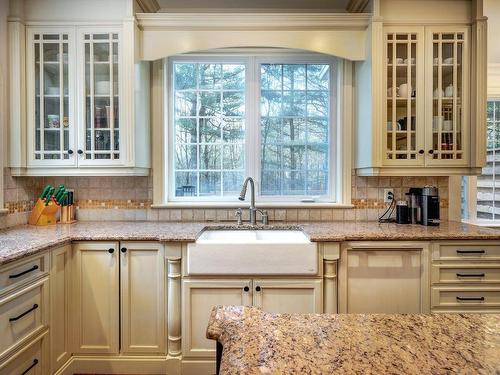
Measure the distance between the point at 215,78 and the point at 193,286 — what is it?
1687 mm

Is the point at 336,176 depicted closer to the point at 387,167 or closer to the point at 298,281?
the point at 387,167

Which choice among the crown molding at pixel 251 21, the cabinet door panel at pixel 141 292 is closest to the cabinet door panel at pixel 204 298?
the cabinet door panel at pixel 141 292

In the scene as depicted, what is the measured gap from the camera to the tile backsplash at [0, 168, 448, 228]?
8.75ft

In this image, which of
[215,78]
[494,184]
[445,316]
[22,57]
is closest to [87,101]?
[22,57]

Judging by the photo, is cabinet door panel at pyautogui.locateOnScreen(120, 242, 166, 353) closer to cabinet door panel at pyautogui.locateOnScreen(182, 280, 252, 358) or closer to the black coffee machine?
cabinet door panel at pyautogui.locateOnScreen(182, 280, 252, 358)

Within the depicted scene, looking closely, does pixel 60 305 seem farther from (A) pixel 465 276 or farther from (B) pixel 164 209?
(A) pixel 465 276

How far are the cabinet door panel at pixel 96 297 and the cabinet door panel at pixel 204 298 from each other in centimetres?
46

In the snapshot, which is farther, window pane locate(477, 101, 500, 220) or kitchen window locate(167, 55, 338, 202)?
window pane locate(477, 101, 500, 220)

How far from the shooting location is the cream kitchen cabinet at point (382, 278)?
209cm

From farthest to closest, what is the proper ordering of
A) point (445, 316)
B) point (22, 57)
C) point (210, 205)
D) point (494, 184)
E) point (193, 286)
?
point (494, 184) → point (210, 205) → point (22, 57) → point (193, 286) → point (445, 316)

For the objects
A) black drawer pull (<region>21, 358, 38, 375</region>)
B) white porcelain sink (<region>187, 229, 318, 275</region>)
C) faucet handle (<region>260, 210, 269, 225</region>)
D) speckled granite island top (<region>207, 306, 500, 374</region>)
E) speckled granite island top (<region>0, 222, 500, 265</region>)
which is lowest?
black drawer pull (<region>21, 358, 38, 375</region>)

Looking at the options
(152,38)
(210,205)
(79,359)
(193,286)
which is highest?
(152,38)

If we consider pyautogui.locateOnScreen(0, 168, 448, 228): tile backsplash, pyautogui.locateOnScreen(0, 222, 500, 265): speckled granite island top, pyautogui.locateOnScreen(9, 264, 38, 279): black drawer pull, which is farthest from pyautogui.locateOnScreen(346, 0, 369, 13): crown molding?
pyautogui.locateOnScreen(9, 264, 38, 279): black drawer pull

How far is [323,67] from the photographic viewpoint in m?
2.76
